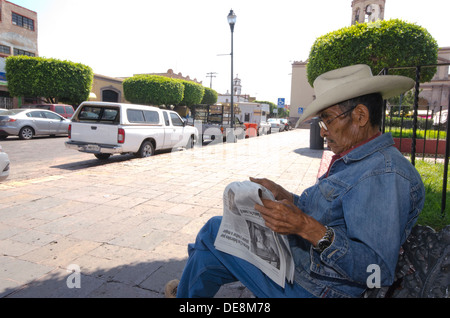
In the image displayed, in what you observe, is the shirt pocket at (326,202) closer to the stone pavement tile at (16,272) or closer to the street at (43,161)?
the stone pavement tile at (16,272)

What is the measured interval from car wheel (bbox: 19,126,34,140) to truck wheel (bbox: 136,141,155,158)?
26.8 feet

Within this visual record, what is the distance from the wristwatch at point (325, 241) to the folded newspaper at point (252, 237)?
0.16 meters

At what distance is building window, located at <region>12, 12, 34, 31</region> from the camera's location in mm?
30284

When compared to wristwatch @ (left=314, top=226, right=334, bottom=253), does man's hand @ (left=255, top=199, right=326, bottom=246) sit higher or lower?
higher

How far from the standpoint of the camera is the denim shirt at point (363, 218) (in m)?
1.17

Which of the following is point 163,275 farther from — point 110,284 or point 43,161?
point 43,161

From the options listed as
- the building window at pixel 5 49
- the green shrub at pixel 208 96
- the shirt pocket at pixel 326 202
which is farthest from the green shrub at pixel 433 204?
the green shrub at pixel 208 96

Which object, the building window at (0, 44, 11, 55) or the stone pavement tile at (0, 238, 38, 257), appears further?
the building window at (0, 44, 11, 55)

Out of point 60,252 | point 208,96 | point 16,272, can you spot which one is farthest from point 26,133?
point 208,96

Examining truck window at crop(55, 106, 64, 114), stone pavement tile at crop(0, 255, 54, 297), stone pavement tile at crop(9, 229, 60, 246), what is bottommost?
stone pavement tile at crop(0, 255, 54, 297)

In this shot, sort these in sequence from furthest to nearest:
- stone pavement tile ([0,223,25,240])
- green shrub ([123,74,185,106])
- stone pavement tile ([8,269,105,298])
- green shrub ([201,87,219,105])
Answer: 1. green shrub ([201,87,219,105])
2. green shrub ([123,74,185,106])
3. stone pavement tile ([0,223,25,240])
4. stone pavement tile ([8,269,105,298])

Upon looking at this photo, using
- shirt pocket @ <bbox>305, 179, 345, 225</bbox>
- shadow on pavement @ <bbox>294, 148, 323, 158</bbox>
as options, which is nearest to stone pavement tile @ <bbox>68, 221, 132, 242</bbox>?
shirt pocket @ <bbox>305, 179, 345, 225</bbox>

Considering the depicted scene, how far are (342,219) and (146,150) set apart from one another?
9278 millimetres

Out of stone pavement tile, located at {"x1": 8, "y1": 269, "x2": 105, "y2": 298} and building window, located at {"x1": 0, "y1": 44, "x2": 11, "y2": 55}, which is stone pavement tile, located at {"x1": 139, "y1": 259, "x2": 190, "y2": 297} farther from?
building window, located at {"x1": 0, "y1": 44, "x2": 11, "y2": 55}
